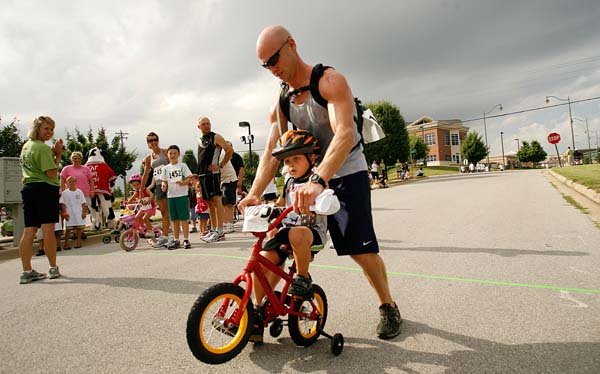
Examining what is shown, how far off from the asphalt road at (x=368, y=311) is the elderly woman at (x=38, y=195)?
0.39m

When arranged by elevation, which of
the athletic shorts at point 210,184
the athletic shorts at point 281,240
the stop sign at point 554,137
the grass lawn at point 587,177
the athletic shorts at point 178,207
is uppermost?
the stop sign at point 554,137

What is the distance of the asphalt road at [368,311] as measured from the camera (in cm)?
229

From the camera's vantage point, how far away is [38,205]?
480 cm

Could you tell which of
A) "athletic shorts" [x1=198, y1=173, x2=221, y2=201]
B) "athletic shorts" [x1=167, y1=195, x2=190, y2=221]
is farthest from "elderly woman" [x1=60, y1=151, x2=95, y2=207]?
"athletic shorts" [x1=198, y1=173, x2=221, y2=201]

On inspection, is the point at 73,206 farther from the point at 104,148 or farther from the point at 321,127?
the point at 104,148

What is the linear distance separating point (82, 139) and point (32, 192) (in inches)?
1040

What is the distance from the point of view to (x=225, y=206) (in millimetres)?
8398

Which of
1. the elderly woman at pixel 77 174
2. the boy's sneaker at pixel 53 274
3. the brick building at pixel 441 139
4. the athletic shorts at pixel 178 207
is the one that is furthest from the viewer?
the brick building at pixel 441 139

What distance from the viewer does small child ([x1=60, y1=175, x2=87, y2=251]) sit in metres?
7.91

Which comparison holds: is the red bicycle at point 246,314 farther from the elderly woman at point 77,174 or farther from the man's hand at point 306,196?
the elderly woman at point 77,174

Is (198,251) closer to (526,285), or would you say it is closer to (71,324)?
(71,324)

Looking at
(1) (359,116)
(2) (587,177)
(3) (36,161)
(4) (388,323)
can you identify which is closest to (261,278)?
(4) (388,323)

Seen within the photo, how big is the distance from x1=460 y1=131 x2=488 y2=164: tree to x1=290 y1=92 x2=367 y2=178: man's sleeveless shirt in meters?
79.5

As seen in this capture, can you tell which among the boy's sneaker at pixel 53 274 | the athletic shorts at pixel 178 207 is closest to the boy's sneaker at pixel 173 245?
the athletic shorts at pixel 178 207
